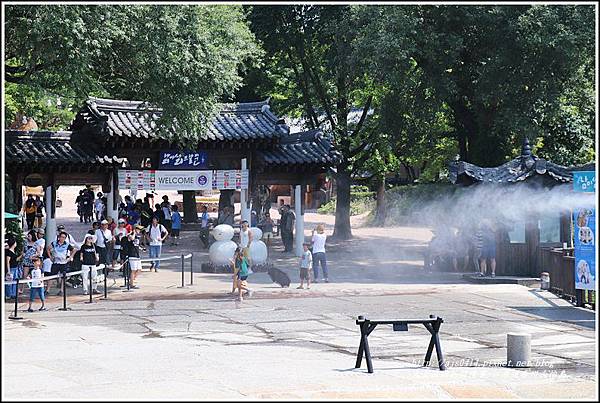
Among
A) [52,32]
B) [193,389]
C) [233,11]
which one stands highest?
[233,11]

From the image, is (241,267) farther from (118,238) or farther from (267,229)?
(267,229)

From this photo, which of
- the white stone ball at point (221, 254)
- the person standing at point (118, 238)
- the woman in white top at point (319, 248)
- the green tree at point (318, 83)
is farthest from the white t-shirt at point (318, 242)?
the green tree at point (318, 83)

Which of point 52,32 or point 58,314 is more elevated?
point 52,32

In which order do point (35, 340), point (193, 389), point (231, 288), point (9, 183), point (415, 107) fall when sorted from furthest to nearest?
point (415, 107)
point (9, 183)
point (231, 288)
point (35, 340)
point (193, 389)

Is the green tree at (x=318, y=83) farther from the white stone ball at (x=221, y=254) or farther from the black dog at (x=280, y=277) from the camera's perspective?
the black dog at (x=280, y=277)

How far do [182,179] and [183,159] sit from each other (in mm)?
693

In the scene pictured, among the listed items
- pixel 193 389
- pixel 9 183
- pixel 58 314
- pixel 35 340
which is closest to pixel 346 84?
pixel 9 183

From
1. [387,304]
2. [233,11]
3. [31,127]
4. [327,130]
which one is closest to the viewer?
[387,304]

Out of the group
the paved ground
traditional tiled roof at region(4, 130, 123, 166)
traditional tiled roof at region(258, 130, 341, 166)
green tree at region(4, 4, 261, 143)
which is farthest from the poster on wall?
traditional tiled roof at region(4, 130, 123, 166)

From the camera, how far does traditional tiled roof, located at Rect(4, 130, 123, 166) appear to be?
27422 mm

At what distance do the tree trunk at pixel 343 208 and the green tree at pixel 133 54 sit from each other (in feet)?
47.7

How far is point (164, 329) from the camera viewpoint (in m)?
17.5

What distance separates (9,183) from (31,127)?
2816 cm

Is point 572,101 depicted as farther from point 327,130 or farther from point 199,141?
point 199,141
